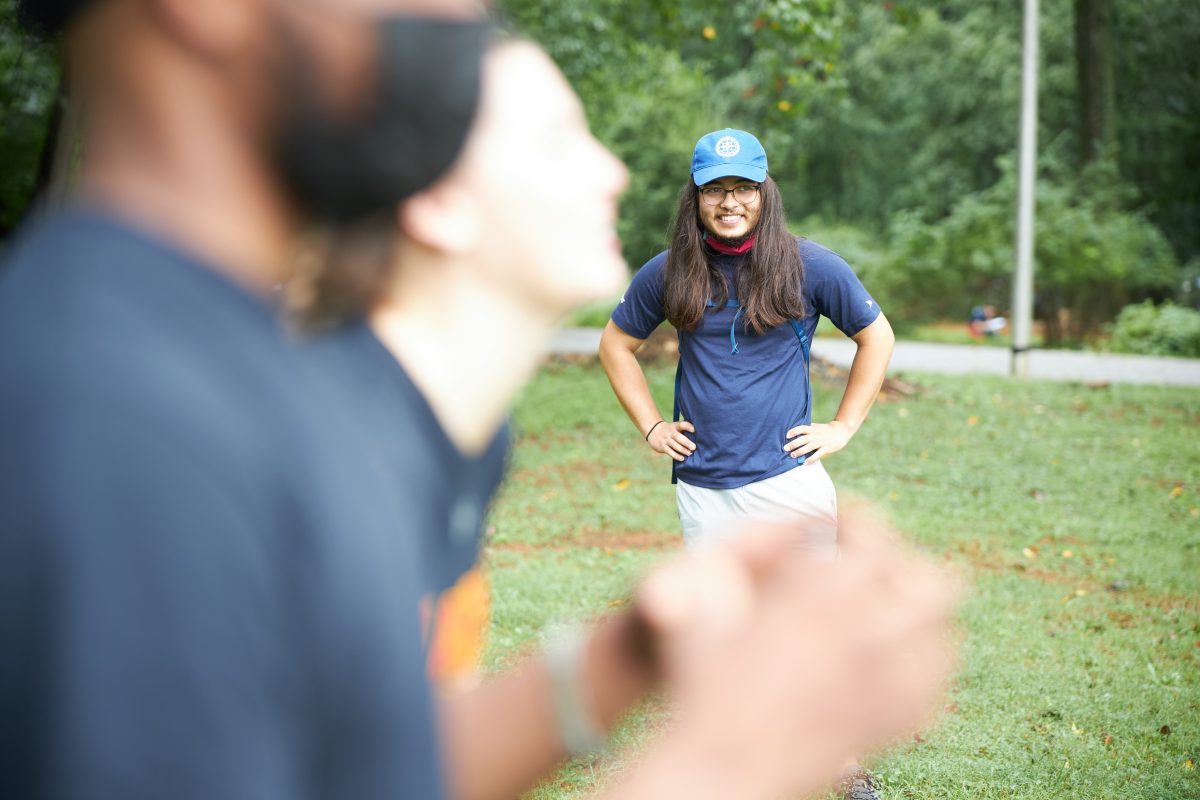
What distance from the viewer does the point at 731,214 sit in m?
4.11

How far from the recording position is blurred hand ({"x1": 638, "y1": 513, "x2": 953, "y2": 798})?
784 mm

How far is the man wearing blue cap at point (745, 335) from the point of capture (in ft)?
13.4

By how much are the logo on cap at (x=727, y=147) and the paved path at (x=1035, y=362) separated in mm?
10418

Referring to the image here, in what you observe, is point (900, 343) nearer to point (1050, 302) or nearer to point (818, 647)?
point (1050, 302)

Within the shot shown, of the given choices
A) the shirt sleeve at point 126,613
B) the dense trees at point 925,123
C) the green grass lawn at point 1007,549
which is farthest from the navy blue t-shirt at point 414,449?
the dense trees at point 925,123

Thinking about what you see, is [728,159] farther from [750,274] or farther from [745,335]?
[745,335]

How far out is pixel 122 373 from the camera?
0.65 metres

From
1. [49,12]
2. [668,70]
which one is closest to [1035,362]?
[668,70]

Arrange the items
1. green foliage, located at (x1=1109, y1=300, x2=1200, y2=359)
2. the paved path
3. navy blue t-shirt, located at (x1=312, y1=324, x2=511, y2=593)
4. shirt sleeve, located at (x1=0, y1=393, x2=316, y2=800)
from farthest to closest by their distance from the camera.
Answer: green foliage, located at (x1=1109, y1=300, x2=1200, y2=359)
the paved path
navy blue t-shirt, located at (x1=312, y1=324, x2=511, y2=593)
shirt sleeve, located at (x1=0, y1=393, x2=316, y2=800)

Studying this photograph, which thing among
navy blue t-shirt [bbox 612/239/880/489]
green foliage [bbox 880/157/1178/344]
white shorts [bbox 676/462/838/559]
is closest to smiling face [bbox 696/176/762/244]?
navy blue t-shirt [bbox 612/239/880/489]

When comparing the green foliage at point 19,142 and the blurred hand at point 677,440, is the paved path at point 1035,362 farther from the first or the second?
the blurred hand at point 677,440

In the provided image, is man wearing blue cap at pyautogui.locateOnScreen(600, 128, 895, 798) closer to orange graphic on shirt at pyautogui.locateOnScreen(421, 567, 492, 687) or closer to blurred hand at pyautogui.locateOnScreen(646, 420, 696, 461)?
blurred hand at pyautogui.locateOnScreen(646, 420, 696, 461)

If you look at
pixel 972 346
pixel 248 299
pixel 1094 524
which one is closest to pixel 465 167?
pixel 248 299

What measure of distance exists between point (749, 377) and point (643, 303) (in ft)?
1.90
